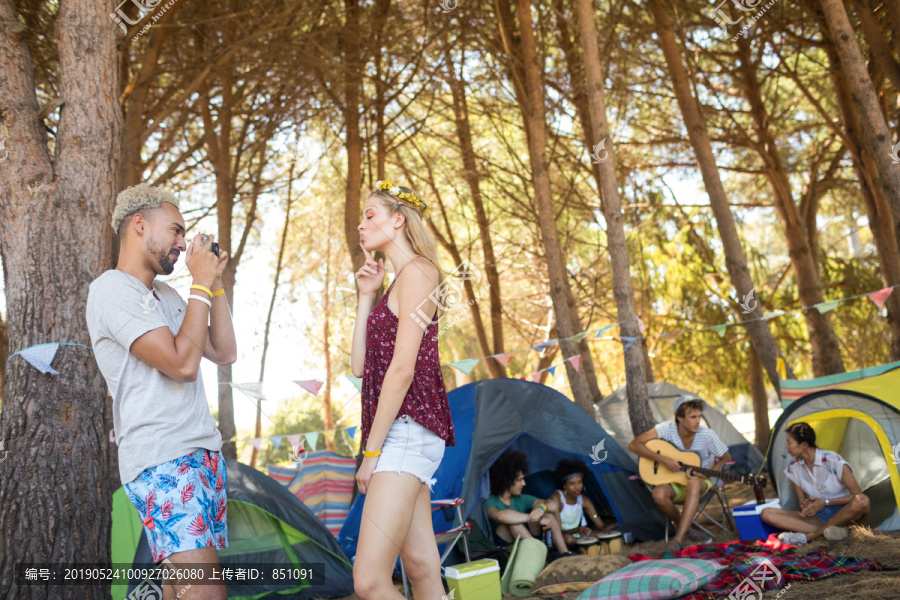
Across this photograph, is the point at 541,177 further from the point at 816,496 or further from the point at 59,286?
the point at 59,286

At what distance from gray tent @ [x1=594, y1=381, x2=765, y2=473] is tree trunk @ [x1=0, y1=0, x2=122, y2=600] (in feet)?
20.7

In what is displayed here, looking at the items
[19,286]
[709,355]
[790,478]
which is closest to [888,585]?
[790,478]

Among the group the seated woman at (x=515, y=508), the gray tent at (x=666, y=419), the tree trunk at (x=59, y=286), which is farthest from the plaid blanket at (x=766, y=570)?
the gray tent at (x=666, y=419)

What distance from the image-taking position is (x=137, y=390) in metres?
2.18

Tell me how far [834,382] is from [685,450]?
139cm

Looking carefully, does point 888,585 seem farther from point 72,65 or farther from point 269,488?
point 72,65

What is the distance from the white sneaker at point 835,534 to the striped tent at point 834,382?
1.02m

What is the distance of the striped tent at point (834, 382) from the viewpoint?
17.0 ft

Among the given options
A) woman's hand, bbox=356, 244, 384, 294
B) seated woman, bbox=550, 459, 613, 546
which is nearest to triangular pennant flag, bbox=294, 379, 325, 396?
seated woman, bbox=550, 459, 613, 546

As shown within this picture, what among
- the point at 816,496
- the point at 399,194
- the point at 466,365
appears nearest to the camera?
the point at 399,194

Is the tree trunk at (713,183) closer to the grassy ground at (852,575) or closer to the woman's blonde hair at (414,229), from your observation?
the grassy ground at (852,575)

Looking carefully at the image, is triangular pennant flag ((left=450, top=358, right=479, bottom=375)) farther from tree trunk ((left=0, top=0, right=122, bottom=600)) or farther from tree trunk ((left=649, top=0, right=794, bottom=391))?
tree trunk ((left=0, top=0, right=122, bottom=600))

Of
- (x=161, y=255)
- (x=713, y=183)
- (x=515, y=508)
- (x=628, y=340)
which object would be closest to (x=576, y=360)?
(x=628, y=340)

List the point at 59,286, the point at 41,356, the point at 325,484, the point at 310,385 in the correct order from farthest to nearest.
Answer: the point at 325,484 < the point at 310,385 < the point at 59,286 < the point at 41,356
